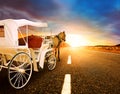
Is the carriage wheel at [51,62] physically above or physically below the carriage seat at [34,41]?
below

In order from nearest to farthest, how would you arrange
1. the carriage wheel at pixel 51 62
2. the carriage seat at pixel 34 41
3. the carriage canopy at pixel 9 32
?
the carriage canopy at pixel 9 32
the carriage seat at pixel 34 41
the carriage wheel at pixel 51 62

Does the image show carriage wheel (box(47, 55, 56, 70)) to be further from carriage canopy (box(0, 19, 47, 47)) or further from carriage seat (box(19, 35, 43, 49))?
carriage canopy (box(0, 19, 47, 47))

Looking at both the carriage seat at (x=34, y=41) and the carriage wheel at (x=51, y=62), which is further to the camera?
the carriage wheel at (x=51, y=62)

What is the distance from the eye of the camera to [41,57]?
7.39 m

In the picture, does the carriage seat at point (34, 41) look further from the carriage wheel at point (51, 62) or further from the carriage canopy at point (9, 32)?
the carriage canopy at point (9, 32)

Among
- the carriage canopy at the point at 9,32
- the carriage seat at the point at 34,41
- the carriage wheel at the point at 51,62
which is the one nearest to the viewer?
the carriage canopy at the point at 9,32

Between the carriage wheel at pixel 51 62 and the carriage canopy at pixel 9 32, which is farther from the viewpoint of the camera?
the carriage wheel at pixel 51 62

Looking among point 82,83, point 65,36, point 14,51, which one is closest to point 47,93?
point 82,83

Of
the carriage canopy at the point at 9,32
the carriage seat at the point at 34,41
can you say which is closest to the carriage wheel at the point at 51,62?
the carriage seat at the point at 34,41

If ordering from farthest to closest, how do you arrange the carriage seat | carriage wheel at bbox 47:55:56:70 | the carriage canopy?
carriage wheel at bbox 47:55:56:70 < the carriage seat < the carriage canopy

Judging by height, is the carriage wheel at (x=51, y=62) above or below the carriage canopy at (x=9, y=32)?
below

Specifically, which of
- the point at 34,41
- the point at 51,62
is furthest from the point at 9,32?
the point at 51,62

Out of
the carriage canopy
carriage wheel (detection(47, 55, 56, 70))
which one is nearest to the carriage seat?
carriage wheel (detection(47, 55, 56, 70))

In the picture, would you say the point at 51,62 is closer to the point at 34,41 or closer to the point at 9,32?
the point at 34,41
